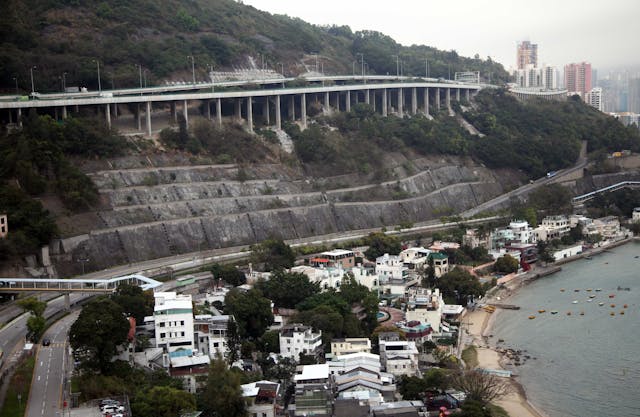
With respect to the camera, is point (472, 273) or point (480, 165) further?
point (480, 165)

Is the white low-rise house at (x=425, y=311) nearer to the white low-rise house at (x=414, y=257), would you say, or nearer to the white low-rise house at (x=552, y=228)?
the white low-rise house at (x=414, y=257)

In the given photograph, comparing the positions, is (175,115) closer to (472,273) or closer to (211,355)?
(472,273)

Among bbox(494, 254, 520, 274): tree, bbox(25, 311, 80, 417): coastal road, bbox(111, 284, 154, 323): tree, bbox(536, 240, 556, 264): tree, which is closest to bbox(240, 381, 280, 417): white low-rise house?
bbox(25, 311, 80, 417): coastal road

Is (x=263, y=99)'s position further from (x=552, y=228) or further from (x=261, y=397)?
(x=261, y=397)

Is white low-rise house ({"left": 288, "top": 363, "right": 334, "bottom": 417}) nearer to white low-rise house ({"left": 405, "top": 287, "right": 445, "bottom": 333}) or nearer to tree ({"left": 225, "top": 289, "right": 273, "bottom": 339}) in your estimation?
tree ({"left": 225, "top": 289, "right": 273, "bottom": 339})

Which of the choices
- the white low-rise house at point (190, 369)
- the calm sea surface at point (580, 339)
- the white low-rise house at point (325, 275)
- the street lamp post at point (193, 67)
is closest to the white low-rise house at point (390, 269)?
the white low-rise house at point (325, 275)

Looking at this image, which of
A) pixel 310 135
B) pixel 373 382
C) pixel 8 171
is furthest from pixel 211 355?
pixel 310 135

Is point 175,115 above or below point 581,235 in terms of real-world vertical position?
above
